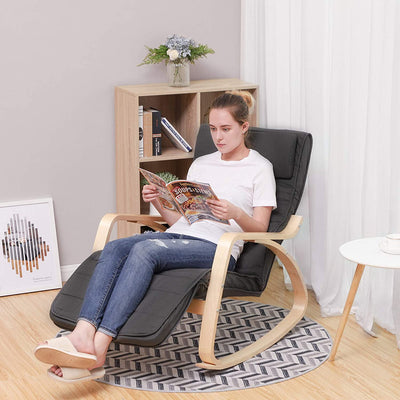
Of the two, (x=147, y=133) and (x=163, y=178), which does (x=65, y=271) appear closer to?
(x=163, y=178)

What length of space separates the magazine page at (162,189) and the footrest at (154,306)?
0.32m

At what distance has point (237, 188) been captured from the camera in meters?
3.27

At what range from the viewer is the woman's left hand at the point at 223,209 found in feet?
9.76

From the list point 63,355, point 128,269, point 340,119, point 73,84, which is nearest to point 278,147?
point 340,119

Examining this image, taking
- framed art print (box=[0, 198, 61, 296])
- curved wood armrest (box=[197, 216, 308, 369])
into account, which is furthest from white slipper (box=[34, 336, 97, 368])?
framed art print (box=[0, 198, 61, 296])

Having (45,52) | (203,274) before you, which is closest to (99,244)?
(203,274)

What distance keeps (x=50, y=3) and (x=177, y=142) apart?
Result: 3.11ft

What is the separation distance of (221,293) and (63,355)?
24.6 inches

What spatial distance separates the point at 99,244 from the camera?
329cm

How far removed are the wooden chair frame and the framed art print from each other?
721mm

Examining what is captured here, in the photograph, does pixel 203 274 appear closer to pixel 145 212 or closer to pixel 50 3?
pixel 145 212

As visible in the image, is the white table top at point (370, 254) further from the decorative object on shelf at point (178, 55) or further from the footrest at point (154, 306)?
the decorative object on shelf at point (178, 55)

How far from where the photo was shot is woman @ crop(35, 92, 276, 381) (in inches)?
108

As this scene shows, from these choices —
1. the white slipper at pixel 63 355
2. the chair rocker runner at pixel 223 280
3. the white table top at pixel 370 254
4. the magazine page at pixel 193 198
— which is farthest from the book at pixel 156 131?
the white slipper at pixel 63 355
